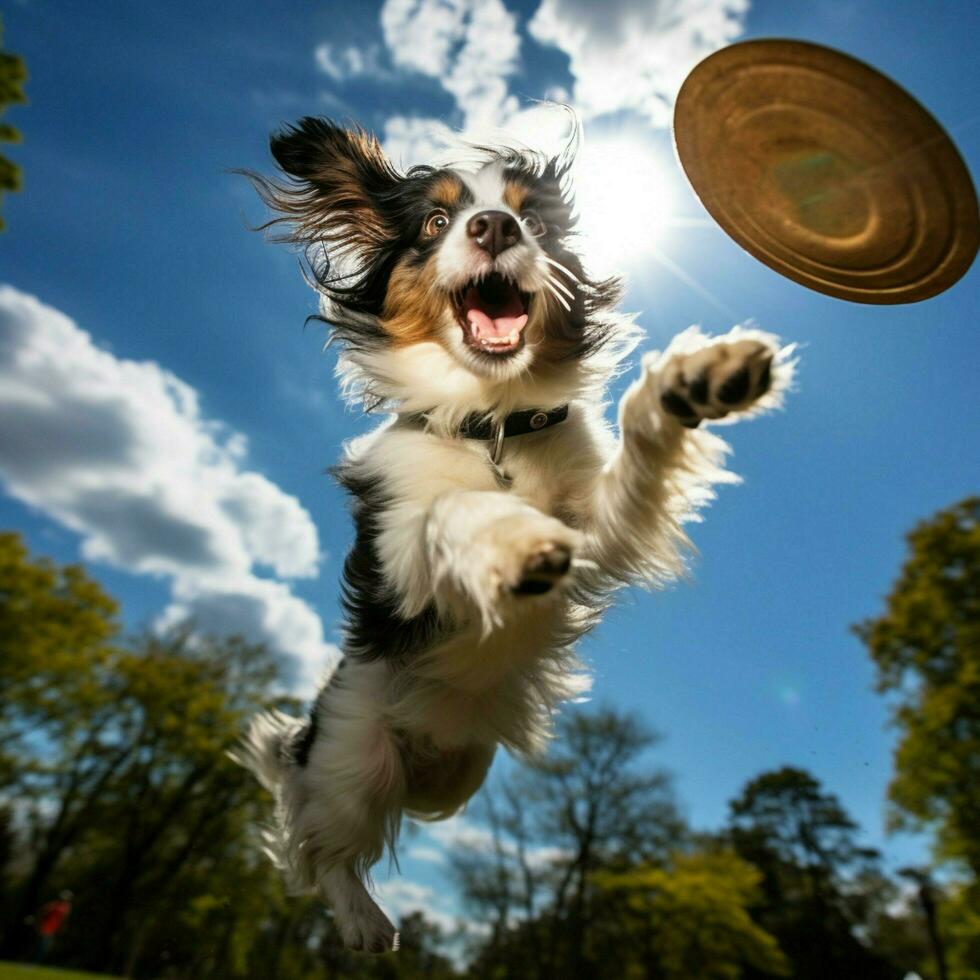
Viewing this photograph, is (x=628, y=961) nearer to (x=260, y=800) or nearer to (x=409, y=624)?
(x=260, y=800)

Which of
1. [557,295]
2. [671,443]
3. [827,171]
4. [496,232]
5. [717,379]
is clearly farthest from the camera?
[557,295]

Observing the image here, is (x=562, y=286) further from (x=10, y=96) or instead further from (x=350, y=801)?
(x=10, y=96)

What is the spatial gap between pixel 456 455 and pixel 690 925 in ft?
109

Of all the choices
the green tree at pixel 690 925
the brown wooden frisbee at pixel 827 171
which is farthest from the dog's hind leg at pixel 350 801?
the green tree at pixel 690 925

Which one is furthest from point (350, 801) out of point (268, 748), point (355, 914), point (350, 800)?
point (268, 748)

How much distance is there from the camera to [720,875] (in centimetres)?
3139

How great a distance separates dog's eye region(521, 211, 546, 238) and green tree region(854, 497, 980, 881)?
22.3 m

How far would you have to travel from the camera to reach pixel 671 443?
3.05 meters

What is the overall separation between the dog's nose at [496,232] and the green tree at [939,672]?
74.7 ft

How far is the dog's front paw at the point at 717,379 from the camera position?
2480 mm

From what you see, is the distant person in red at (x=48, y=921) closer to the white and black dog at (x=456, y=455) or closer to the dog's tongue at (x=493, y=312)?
the white and black dog at (x=456, y=455)

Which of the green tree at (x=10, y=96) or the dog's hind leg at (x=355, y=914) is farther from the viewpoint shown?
the green tree at (x=10, y=96)

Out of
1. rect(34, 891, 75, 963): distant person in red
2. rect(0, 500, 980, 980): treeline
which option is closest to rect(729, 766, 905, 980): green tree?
rect(0, 500, 980, 980): treeline

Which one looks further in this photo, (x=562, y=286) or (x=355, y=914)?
(x=355, y=914)
